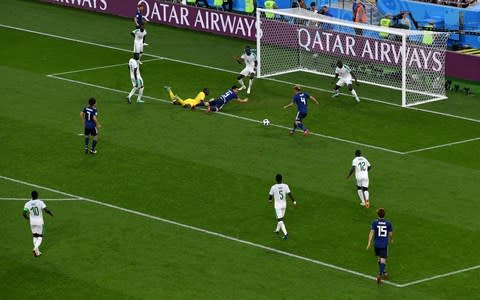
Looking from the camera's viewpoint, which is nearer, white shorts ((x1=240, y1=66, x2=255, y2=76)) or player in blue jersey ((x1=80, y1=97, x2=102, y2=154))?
player in blue jersey ((x1=80, y1=97, x2=102, y2=154))

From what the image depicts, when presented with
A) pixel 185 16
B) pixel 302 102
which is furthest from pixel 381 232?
pixel 185 16

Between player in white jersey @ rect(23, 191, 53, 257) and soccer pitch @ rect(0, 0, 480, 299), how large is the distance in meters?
0.51

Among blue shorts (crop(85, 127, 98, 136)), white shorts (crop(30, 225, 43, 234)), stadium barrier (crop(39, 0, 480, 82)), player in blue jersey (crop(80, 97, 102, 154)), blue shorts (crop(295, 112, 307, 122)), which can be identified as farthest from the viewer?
stadium barrier (crop(39, 0, 480, 82))

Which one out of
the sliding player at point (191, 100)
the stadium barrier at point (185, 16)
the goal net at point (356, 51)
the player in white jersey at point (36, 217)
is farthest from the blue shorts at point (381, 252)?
the stadium barrier at point (185, 16)

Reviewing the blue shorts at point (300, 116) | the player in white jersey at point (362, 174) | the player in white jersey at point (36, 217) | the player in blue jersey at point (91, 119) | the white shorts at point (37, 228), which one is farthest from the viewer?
the blue shorts at point (300, 116)

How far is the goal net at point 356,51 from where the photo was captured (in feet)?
196

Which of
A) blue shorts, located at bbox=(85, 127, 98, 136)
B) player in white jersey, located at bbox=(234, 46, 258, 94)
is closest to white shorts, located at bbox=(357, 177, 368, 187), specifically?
blue shorts, located at bbox=(85, 127, 98, 136)

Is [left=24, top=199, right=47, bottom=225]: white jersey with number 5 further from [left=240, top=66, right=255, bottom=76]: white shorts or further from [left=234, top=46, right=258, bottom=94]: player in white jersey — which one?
[left=240, top=66, right=255, bottom=76]: white shorts

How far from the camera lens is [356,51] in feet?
208

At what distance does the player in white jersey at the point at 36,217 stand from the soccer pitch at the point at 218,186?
511mm

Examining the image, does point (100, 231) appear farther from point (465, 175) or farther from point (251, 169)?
point (465, 175)

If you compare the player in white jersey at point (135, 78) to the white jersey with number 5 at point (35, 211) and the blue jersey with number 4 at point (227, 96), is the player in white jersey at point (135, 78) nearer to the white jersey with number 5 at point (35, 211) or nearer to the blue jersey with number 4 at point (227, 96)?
the blue jersey with number 4 at point (227, 96)

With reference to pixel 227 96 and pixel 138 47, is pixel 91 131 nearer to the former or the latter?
pixel 227 96

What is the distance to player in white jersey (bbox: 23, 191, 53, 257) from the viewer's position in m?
42.1
